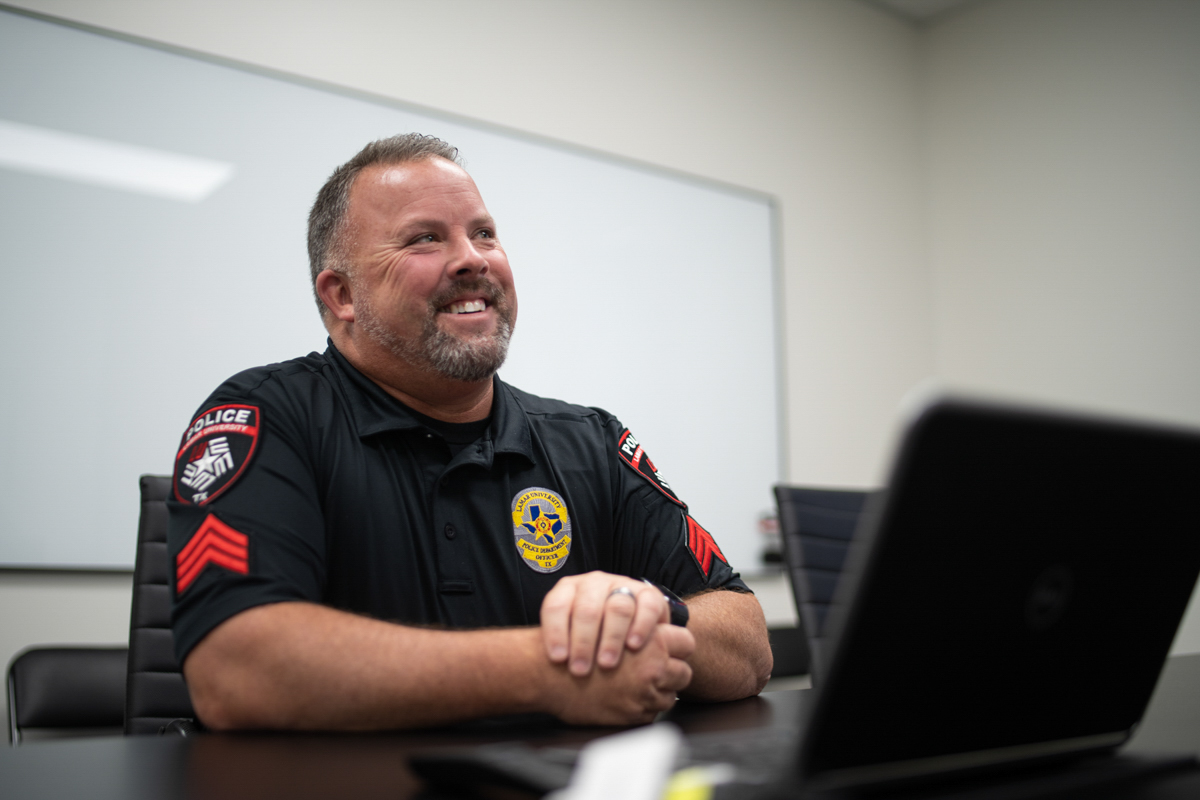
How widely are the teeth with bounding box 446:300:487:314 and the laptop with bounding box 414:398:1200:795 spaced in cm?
101

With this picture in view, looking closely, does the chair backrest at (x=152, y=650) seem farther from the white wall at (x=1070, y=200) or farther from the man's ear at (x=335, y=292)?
the white wall at (x=1070, y=200)

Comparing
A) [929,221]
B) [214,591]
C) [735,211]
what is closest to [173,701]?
[214,591]

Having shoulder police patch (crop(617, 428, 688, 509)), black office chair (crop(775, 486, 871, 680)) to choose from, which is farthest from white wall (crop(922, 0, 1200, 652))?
shoulder police patch (crop(617, 428, 688, 509))

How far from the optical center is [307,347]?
2498 mm

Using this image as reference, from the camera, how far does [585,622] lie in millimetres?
901

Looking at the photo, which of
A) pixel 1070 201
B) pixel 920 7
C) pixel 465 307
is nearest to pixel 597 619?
pixel 465 307

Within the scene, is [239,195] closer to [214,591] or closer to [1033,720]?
[214,591]

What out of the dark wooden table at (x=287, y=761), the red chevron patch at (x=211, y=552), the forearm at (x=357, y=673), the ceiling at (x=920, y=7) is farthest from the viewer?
the ceiling at (x=920, y=7)

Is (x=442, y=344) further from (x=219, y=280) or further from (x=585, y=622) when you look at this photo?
(x=219, y=280)

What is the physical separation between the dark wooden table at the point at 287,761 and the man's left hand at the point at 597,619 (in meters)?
0.07

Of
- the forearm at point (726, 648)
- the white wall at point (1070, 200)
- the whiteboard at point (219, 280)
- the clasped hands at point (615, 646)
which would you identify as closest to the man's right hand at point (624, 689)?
the clasped hands at point (615, 646)

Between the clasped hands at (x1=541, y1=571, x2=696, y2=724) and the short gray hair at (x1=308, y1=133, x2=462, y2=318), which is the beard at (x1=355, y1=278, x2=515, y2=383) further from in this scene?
the clasped hands at (x1=541, y1=571, x2=696, y2=724)

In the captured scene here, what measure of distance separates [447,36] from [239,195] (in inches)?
34.5

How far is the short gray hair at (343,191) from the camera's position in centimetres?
150
